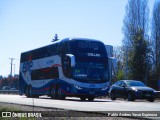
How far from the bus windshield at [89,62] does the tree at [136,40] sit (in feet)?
66.9

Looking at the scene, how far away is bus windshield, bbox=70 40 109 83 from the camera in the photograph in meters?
23.4

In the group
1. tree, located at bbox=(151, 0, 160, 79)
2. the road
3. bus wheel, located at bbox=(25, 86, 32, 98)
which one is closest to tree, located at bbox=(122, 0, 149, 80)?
tree, located at bbox=(151, 0, 160, 79)

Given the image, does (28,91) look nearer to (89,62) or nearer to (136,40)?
(89,62)

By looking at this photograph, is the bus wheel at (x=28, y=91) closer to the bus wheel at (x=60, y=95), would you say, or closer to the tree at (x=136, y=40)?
the bus wheel at (x=60, y=95)

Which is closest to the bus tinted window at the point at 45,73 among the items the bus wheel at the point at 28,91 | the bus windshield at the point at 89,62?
the bus wheel at the point at 28,91

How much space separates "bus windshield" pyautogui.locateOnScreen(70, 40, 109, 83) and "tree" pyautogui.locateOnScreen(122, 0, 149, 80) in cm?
2040

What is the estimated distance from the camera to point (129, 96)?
2439 centimetres

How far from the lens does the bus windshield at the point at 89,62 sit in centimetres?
2342

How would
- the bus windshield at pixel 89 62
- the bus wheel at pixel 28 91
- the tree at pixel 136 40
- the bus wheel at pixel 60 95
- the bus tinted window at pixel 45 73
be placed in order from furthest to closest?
the tree at pixel 136 40
the bus wheel at pixel 28 91
the bus tinted window at pixel 45 73
the bus wheel at pixel 60 95
the bus windshield at pixel 89 62

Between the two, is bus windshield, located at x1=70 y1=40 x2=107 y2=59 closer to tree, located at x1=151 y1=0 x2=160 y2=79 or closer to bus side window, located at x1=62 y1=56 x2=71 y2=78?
bus side window, located at x1=62 y1=56 x2=71 y2=78

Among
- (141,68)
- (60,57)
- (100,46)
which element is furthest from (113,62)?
(141,68)

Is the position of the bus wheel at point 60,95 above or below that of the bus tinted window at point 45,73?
below

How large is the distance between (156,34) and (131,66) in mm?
10282

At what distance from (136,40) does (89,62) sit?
86.9 ft
